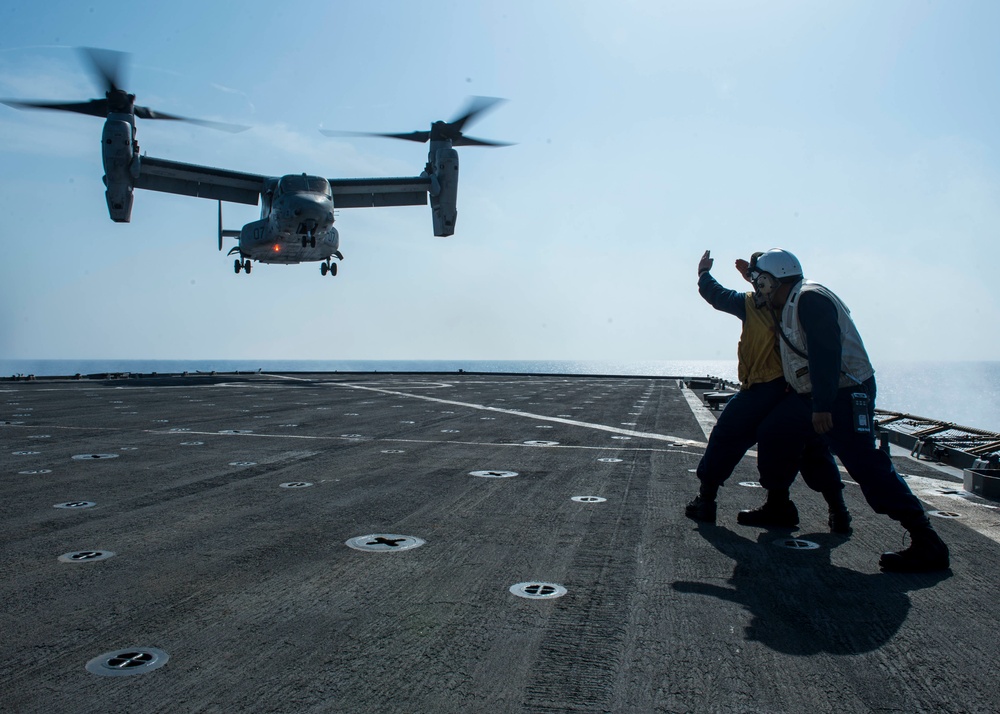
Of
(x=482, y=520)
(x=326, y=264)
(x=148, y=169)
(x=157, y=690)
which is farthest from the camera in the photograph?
(x=326, y=264)

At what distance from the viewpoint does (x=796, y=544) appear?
491 centimetres

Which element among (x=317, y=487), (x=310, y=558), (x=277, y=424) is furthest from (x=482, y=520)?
(x=277, y=424)

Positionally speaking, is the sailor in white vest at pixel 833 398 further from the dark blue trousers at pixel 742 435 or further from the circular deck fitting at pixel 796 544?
the circular deck fitting at pixel 796 544

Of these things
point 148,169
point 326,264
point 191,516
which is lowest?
point 191,516

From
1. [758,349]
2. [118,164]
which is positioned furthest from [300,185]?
[758,349]

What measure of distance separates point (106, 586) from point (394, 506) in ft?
8.23

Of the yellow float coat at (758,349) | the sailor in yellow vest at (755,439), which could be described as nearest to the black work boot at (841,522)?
the sailor in yellow vest at (755,439)

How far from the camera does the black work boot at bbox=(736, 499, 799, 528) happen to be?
5574mm

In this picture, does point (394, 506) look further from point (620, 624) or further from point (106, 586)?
point (620, 624)

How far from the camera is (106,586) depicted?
3.70m

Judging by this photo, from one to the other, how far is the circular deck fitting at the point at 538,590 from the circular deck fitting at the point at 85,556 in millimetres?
2648

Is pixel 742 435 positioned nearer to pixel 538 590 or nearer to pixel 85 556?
pixel 538 590

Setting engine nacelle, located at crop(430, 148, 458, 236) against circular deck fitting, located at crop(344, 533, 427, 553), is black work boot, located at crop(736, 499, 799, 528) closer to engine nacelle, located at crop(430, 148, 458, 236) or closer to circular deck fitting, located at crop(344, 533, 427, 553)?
circular deck fitting, located at crop(344, 533, 427, 553)

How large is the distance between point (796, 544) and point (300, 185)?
34142mm
